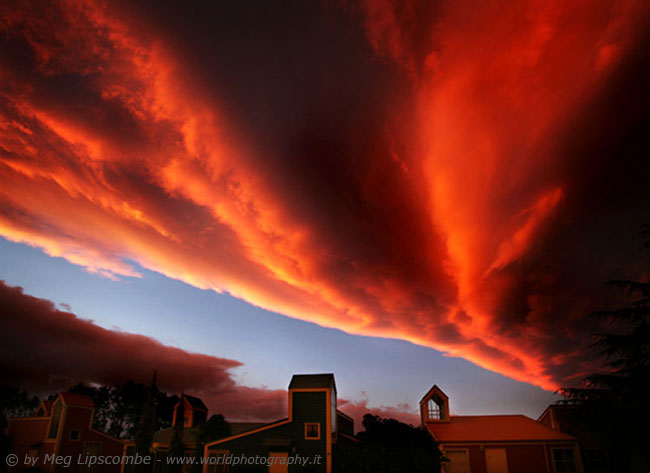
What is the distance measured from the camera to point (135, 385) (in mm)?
91312

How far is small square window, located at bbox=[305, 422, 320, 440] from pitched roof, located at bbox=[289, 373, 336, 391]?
2.99 meters

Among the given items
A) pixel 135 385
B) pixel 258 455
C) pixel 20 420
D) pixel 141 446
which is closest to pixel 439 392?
pixel 258 455

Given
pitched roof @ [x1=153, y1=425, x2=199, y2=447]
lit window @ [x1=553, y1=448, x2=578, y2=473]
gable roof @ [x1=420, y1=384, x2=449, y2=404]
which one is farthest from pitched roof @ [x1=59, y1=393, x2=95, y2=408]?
lit window @ [x1=553, y1=448, x2=578, y2=473]

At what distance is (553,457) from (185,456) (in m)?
34.5

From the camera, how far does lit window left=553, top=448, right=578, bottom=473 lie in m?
32.8

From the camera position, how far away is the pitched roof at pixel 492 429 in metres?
34.0

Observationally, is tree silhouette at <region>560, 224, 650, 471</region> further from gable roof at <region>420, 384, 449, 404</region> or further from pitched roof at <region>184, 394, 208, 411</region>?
pitched roof at <region>184, 394, 208, 411</region>

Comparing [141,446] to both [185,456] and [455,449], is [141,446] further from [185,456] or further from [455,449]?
[455,449]

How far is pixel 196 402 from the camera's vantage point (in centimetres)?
5838

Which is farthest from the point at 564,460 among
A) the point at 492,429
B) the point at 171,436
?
the point at 171,436

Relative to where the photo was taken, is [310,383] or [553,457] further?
[310,383]

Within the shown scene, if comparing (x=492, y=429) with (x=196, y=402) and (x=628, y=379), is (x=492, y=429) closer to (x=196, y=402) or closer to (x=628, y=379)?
(x=628, y=379)

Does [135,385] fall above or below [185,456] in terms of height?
above

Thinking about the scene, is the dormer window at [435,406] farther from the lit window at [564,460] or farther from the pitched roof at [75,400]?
the pitched roof at [75,400]
